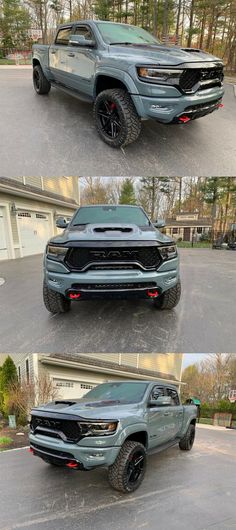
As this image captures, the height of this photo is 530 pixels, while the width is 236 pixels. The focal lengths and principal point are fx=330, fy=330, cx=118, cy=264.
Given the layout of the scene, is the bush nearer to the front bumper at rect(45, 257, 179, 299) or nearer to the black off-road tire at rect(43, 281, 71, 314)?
the black off-road tire at rect(43, 281, 71, 314)

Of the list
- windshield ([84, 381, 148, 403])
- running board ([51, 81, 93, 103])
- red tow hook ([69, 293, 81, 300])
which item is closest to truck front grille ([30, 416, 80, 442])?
windshield ([84, 381, 148, 403])

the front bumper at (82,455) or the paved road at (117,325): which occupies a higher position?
the paved road at (117,325)

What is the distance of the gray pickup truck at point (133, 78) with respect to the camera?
3766mm

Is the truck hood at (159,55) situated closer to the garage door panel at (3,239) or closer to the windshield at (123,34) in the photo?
the windshield at (123,34)

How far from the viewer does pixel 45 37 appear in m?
7.84

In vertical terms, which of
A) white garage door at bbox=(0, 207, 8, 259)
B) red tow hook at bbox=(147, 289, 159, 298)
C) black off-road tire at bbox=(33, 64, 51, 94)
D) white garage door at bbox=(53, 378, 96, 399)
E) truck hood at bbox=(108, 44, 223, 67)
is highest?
truck hood at bbox=(108, 44, 223, 67)

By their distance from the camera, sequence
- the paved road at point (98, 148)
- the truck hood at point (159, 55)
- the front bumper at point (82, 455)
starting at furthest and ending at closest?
1. the paved road at point (98, 148)
2. the truck hood at point (159, 55)
3. the front bumper at point (82, 455)

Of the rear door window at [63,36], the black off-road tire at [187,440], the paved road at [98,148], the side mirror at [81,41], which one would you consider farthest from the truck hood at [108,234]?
the rear door window at [63,36]

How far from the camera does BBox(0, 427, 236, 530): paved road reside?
8.70 feet

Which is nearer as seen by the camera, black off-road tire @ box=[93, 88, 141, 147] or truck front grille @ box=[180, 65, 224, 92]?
truck front grille @ box=[180, 65, 224, 92]

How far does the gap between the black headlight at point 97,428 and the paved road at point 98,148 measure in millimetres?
2998

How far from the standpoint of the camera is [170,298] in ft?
13.4

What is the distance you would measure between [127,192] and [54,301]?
1.85 metres

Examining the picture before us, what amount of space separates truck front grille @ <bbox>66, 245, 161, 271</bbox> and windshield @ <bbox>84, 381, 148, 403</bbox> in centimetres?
153
